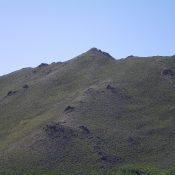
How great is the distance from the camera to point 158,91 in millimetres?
146250

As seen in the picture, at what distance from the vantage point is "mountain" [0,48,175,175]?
116438 mm

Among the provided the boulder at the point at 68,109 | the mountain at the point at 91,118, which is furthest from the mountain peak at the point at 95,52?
the boulder at the point at 68,109

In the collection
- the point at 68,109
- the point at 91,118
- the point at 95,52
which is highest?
the point at 95,52

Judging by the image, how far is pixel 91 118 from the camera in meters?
134

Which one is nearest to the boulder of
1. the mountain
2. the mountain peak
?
the mountain

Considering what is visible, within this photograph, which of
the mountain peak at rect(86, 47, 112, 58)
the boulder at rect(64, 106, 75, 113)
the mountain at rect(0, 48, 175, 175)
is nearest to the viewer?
the mountain at rect(0, 48, 175, 175)

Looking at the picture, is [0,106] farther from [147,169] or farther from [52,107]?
[147,169]

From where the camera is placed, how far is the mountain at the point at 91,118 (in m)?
116

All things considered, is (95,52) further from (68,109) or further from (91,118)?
(91,118)

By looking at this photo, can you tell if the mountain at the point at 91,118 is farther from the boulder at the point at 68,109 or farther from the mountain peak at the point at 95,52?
the mountain peak at the point at 95,52

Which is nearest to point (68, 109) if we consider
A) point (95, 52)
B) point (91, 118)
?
point (91, 118)

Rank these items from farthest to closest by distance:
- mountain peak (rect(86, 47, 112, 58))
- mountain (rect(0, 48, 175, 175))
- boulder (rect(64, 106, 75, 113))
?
1. mountain peak (rect(86, 47, 112, 58))
2. boulder (rect(64, 106, 75, 113))
3. mountain (rect(0, 48, 175, 175))

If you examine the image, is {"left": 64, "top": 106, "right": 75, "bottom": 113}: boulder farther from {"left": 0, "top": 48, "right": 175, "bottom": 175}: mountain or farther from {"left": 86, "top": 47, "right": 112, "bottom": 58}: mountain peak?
{"left": 86, "top": 47, "right": 112, "bottom": 58}: mountain peak

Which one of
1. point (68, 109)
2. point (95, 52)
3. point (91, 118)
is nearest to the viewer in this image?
point (91, 118)
